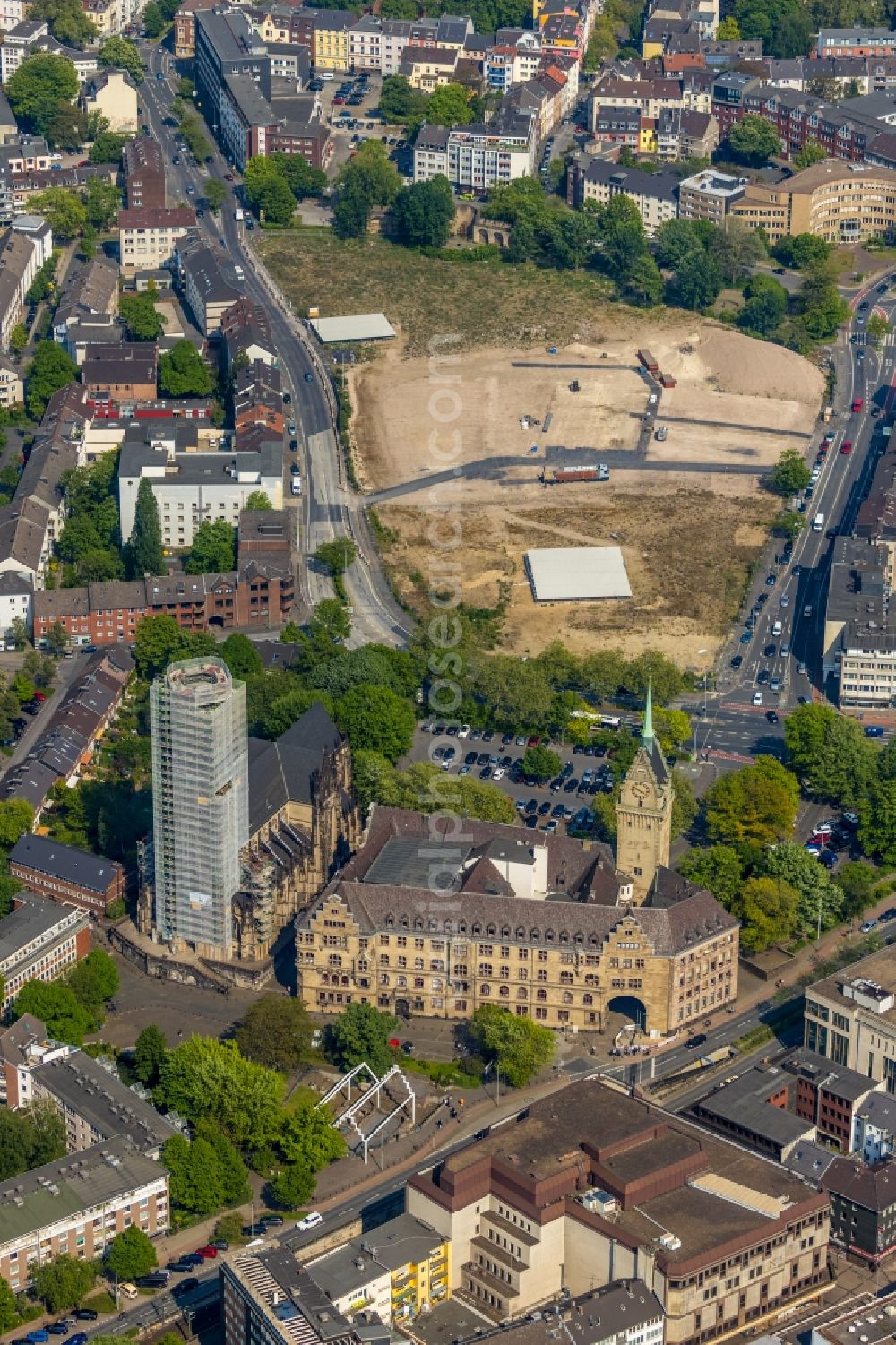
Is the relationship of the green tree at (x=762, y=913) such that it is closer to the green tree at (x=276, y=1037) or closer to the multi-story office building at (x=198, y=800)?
the green tree at (x=276, y=1037)

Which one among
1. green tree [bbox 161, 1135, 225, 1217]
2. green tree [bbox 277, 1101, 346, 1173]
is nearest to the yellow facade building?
green tree [bbox 277, 1101, 346, 1173]

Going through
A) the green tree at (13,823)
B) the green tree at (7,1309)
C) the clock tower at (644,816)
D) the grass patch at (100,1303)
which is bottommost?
the grass patch at (100,1303)

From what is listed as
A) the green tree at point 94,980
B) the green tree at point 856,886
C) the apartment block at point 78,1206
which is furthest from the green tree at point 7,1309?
the green tree at point 856,886

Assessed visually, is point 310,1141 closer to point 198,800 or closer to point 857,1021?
point 198,800

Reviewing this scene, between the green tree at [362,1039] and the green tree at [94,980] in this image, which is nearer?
the green tree at [362,1039]

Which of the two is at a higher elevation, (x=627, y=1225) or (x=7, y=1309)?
(x=627, y=1225)

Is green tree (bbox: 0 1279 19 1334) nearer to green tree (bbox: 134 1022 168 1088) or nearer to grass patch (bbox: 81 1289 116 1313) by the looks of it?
grass patch (bbox: 81 1289 116 1313)

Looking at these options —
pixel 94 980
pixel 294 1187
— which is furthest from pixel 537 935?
pixel 94 980
